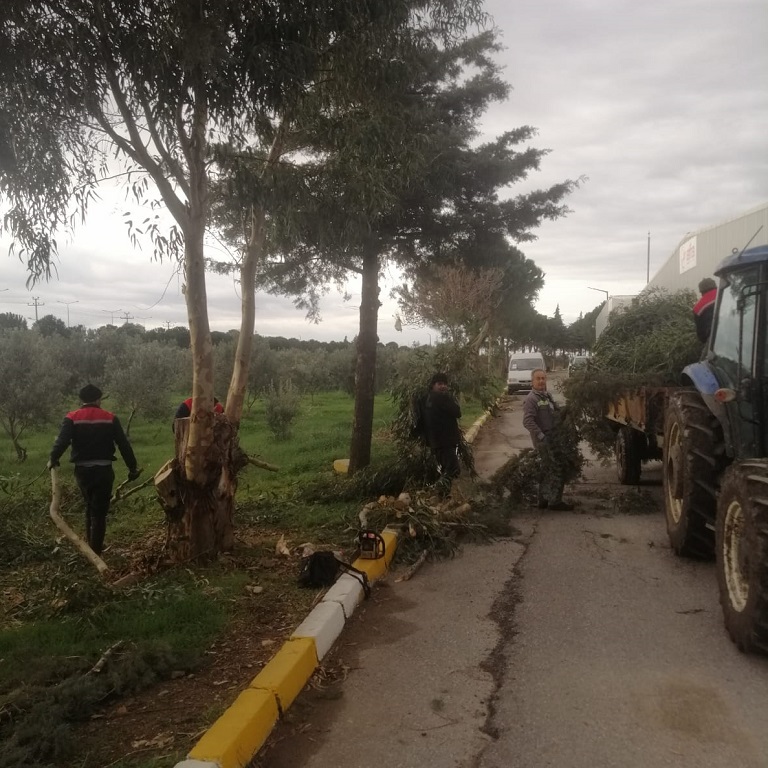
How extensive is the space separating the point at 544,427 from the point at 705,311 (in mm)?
2708

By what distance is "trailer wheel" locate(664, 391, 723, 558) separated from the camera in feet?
19.8

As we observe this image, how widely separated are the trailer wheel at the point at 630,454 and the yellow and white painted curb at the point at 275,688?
539 centimetres

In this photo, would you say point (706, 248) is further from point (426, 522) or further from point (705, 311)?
point (426, 522)

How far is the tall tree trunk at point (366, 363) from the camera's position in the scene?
11266 millimetres

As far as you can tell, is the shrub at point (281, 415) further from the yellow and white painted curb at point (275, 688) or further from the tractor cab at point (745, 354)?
the tractor cab at point (745, 354)

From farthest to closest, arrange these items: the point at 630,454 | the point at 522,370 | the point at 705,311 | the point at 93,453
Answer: the point at 522,370 < the point at 630,454 < the point at 93,453 < the point at 705,311

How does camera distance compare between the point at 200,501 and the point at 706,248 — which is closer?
the point at 200,501

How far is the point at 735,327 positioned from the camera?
573cm

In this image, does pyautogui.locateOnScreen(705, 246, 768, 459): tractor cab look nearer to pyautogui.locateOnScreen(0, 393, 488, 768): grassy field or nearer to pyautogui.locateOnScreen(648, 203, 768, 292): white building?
pyautogui.locateOnScreen(648, 203, 768, 292): white building

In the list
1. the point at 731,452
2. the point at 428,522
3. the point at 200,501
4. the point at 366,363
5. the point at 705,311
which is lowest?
the point at 428,522

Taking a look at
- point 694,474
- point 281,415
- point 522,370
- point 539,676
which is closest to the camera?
point 539,676

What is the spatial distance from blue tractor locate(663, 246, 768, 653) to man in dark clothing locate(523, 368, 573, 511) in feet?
6.29

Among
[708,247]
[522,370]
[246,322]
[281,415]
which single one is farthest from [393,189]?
[522,370]

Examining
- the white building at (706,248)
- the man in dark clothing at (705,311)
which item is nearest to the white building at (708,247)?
the white building at (706,248)
